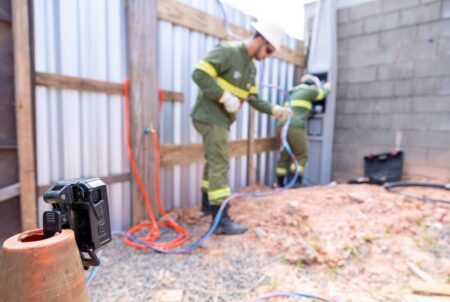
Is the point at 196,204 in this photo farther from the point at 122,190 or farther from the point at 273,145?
the point at 273,145

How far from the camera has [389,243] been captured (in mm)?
2268

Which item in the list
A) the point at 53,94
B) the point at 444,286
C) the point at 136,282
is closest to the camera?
the point at 444,286

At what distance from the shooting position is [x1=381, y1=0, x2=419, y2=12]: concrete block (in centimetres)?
366

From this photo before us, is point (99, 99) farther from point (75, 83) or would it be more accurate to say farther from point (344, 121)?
point (344, 121)

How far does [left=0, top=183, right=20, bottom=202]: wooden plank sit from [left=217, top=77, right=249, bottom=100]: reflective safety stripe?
65.1 inches

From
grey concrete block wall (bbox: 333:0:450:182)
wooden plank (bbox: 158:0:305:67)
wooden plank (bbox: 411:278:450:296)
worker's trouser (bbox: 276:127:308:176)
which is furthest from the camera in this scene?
worker's trouser (bbox: 276:127:308:176)

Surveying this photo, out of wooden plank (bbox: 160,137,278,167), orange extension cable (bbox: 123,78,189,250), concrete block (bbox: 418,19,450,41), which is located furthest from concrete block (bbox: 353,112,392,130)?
orange extension cable (bbox: 123,78,189,250)

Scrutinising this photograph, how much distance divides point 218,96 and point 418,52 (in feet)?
9.20

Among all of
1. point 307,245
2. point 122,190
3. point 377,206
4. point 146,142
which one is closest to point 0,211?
point 122,190

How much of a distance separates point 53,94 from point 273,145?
2.98 meters

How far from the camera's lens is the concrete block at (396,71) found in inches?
147

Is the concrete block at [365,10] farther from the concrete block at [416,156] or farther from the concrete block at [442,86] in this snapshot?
the concrete block at [416,156]

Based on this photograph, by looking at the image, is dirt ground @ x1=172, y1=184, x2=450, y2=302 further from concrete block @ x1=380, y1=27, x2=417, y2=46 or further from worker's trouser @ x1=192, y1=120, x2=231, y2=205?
concrete block @ x1=380, y1=27, x2=417, y2=46

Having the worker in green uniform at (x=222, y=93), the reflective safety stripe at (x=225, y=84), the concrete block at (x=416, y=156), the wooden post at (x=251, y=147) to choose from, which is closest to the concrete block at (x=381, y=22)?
the concrete block at (x=416, y=156)
